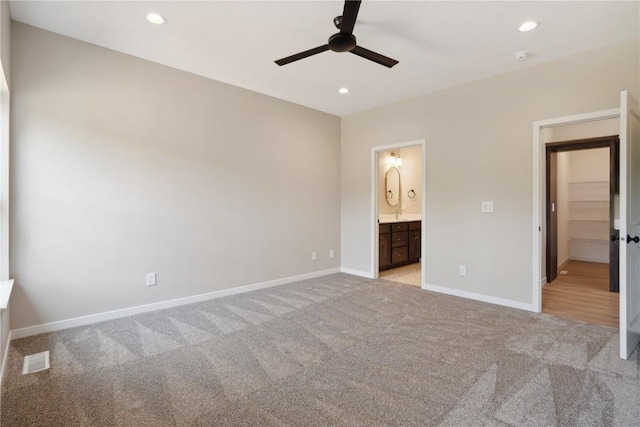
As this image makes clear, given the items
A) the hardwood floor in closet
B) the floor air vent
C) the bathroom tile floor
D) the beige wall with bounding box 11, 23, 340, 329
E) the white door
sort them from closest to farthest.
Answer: the floor air vent, the white door, the beige wall with bounding box 11, 23, 340, 329, the hardwood floor in closet, the bathroom tile floor

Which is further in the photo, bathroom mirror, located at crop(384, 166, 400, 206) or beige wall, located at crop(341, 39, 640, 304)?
bathroom mirror, located at crop(384, 166, 400, 206)

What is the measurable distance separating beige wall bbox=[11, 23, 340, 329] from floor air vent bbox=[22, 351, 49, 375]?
0.53m

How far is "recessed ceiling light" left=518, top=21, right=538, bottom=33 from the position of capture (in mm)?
2623

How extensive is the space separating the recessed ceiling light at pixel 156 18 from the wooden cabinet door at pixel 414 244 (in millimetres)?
4995

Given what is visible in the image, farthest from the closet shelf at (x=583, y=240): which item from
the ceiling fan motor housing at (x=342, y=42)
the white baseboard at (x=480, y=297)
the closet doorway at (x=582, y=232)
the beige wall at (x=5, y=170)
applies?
the beige wall at (x=5, y=170)

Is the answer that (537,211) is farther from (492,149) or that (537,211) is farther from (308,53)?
(308,53)

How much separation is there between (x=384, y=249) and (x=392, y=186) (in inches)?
64.3

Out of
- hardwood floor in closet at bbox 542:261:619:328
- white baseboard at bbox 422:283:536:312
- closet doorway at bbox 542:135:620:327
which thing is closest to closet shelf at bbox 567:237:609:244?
closet doorway at bbox 542:135:620:327

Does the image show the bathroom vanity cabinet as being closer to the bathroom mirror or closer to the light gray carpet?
the bathroom mirror

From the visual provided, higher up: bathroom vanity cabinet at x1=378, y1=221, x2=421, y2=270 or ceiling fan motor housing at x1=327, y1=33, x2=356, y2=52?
ceiling fan motor housing at x1=327, y1=33, x2=356, y2=52

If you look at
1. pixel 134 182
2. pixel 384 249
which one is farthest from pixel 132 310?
pixel 384 249

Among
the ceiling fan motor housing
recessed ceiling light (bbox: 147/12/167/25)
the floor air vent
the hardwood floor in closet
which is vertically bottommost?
the hardwood floor in closet

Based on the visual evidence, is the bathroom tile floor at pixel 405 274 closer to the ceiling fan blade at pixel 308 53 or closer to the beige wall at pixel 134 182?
the beige wall at pixel 134 182

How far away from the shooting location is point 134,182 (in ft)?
10.8
